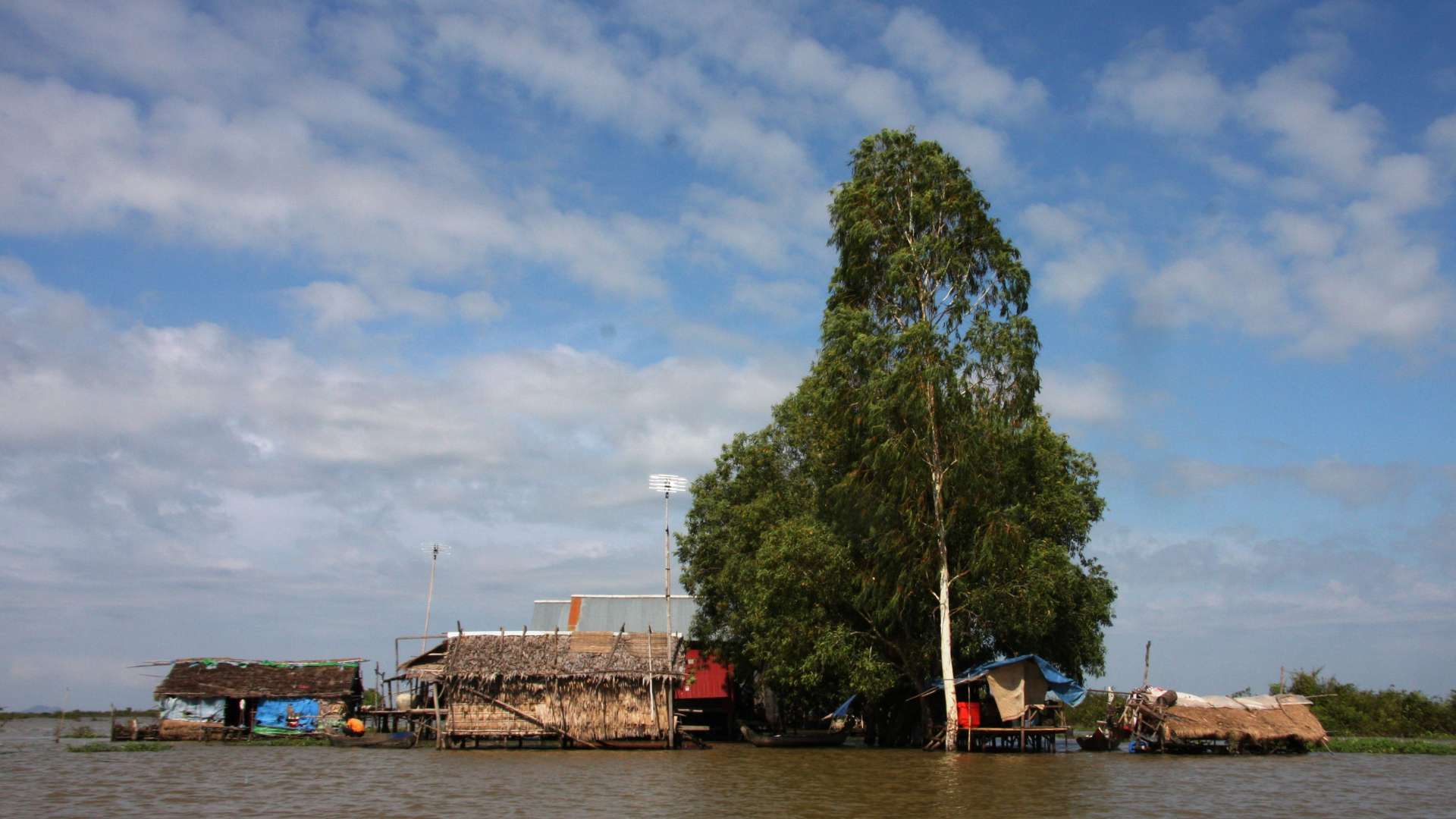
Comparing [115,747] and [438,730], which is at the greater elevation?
[438,730]

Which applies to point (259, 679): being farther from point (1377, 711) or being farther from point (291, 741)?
point (1377, 711)

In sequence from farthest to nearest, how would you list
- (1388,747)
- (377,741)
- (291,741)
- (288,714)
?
(288,714)
(291,741)
(377,741)
(1388,747)

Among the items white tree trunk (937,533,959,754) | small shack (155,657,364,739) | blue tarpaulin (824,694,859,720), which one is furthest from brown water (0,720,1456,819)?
small shack (155,657,364,739)

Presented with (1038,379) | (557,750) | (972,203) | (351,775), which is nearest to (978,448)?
(1038,379)

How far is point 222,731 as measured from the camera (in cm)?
3759

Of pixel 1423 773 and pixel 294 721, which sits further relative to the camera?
pixel 294 721

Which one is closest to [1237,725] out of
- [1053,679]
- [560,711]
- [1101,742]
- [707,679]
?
[1101,742]

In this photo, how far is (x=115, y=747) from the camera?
32.4 m

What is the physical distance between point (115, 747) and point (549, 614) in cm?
2142

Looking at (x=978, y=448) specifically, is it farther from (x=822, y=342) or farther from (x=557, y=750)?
(x=557, y=750)

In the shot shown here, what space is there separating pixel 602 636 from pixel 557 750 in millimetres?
3933

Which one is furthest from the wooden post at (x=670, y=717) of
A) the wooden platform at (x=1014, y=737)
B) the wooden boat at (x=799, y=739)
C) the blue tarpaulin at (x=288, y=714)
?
the blue tarpaulin at (x=288, y=714)

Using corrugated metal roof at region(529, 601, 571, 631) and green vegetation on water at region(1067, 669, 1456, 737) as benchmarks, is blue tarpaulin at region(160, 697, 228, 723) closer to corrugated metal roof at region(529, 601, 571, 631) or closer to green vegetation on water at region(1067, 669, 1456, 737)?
corrugated metal roof at region(529, 601, 571, 631)

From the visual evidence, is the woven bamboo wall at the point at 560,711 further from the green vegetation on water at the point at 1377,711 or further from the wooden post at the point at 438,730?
the green vegetation on water at the point at 1377,711
